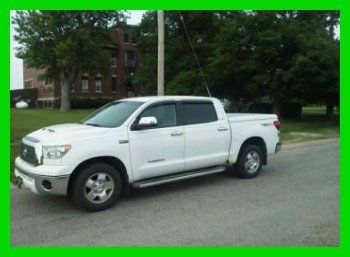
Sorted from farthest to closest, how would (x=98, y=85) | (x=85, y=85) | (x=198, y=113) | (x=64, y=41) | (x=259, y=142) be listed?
(x=98, y=85), (x=85, y=85), (x=64, y=41), (x=259, y=142), (x=198, y=113)

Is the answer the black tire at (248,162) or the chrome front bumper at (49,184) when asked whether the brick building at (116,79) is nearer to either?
the black tire at (248,162)

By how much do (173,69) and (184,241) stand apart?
27.5 meters

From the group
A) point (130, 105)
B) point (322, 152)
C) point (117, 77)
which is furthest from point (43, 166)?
point (117, 77)

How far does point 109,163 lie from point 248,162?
137 inches

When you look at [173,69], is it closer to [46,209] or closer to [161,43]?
[161,43]

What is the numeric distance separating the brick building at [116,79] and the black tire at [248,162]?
45.0 m

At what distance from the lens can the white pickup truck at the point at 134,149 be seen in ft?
20.7

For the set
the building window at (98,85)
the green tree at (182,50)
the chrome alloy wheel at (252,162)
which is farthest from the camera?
the building window at (98,85)

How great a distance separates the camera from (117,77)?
181ft

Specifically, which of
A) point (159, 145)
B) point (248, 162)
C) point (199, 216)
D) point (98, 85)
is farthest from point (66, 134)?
point (98, 85)

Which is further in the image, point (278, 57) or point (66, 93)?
point (66, 93)

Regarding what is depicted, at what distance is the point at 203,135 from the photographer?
26.1 ft

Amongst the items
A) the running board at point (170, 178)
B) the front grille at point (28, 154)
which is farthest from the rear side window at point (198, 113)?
the front grille at point (28, 154)

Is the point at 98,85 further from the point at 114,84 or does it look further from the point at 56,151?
the point at 56,151
